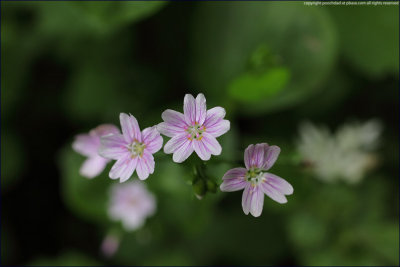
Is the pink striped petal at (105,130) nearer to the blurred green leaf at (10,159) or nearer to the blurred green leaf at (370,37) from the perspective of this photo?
the blurred green leaf at (10,159)

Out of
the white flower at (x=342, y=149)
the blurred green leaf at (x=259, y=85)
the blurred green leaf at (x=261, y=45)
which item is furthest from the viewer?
the white flower at (x=342, y=149)

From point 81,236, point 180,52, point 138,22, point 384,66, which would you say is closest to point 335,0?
point 384,66

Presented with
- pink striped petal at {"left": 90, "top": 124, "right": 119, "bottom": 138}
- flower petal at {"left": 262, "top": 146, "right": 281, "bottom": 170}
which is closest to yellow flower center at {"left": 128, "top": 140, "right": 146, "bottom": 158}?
pink striped petal at {"left": 90, "top": 124, "right": 119, "bottom": 138}

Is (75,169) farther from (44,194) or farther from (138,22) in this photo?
(138,22)

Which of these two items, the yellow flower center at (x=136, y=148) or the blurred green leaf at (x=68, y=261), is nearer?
the yellow flower center at (x=136, y=148)

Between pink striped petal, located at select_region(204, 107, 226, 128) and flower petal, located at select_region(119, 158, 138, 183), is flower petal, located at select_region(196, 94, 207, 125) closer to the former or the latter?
pink striped petal, located at select_region(204, 107, 226, 128)

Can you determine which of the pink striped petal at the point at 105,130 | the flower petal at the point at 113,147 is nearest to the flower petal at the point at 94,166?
the pink striped petal at the point at 105,130

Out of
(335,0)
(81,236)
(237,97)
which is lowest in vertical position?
(81,236)
